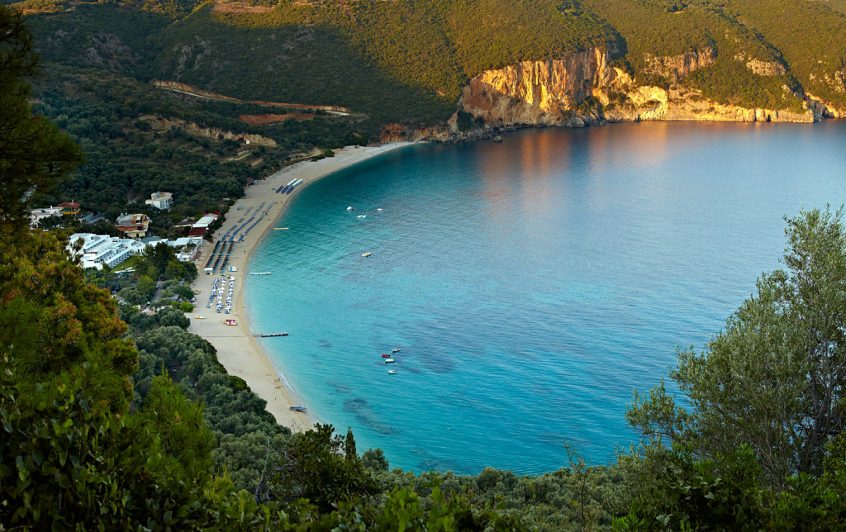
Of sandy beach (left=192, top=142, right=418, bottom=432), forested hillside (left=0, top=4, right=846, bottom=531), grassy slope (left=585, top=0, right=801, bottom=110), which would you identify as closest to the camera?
forested hillside (left=0, top=4, right=846, bottom=531)

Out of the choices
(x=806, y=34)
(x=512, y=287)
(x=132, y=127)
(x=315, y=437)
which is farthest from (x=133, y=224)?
(x=806, y=34)

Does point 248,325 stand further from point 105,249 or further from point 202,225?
point 202,225

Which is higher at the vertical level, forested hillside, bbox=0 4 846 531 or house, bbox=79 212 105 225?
forested hillside, bbox=0 4 846 531

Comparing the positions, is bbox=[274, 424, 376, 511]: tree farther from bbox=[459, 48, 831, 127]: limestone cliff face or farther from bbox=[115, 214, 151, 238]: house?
bbox=[459, 48, 831, 127]: limestone cliff face

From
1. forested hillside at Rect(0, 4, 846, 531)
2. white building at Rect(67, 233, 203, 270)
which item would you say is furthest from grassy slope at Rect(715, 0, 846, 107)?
forested hillside at Rect(0, 4, 846, 531)

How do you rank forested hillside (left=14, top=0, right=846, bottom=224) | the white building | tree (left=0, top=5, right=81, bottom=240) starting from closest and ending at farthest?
tree (left=0, top=5, right=81, bottom=240)
the white building
forested hillside (left=14, top=0, right=846, bottom=224)

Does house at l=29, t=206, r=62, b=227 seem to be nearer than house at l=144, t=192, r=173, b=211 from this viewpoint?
Yes

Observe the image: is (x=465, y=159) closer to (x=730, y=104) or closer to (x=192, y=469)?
(x=730, y=104)
